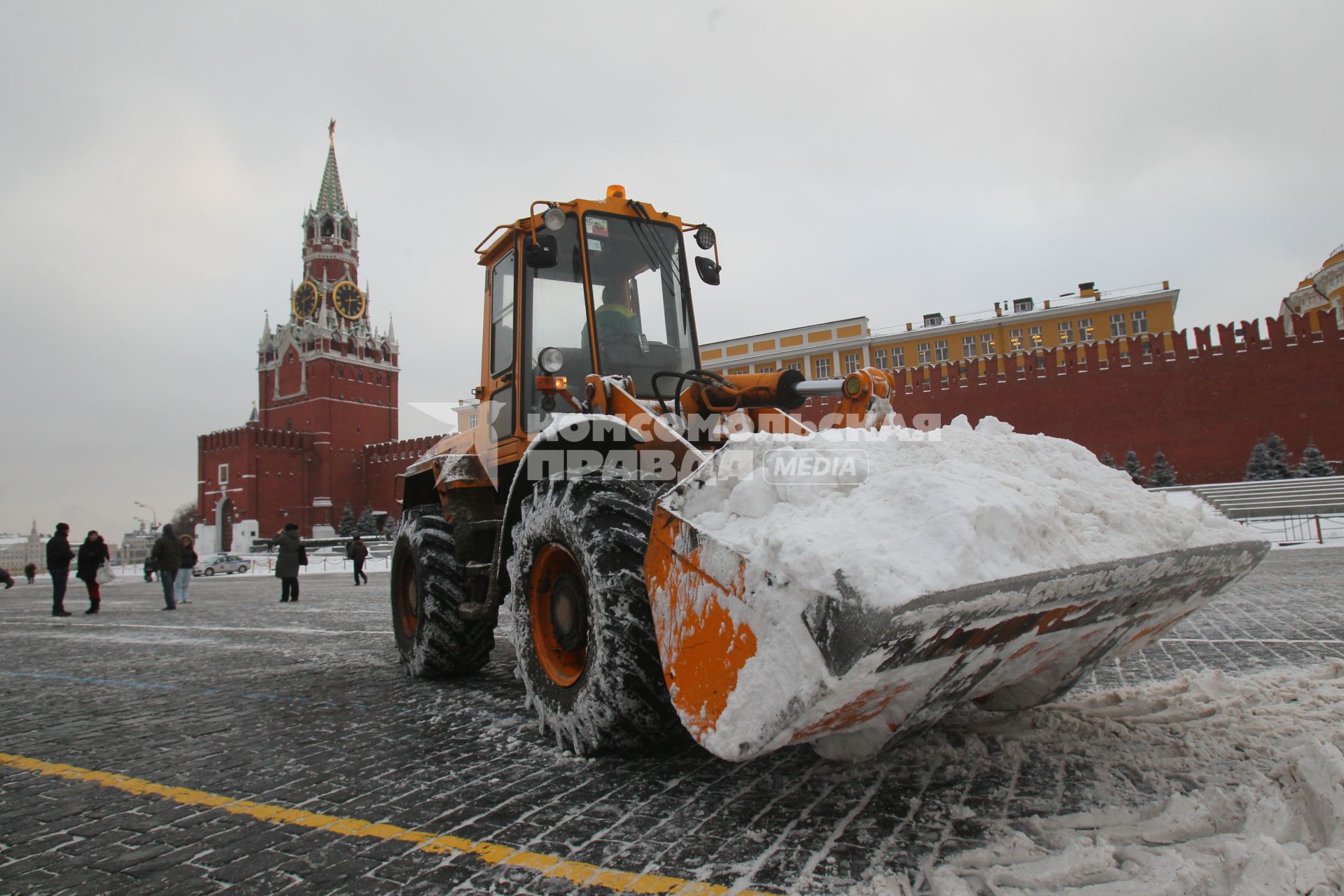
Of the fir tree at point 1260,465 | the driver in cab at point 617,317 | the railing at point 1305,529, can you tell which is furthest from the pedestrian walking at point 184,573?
the fir tree at point 1260,465

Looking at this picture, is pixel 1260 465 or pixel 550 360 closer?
pixel 550 360

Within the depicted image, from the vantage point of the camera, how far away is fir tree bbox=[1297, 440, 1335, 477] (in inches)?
1221

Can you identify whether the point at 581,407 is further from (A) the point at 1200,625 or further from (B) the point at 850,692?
(A) the point at 1200,625

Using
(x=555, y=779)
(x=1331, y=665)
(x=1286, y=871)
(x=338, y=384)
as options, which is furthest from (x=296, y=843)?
(x=338, y=384)

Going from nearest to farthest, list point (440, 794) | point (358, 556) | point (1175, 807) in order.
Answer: point (1175, 807) < point (440, 794) < point (358, 556)

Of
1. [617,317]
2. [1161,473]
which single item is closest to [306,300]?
[1161,473]

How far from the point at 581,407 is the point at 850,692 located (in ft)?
7.35

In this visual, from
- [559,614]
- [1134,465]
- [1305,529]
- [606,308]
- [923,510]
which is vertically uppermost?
[606,308]

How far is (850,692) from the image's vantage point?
204cm

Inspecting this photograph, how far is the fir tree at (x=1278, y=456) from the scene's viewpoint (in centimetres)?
3156

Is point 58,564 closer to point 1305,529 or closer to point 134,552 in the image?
point 1305,529

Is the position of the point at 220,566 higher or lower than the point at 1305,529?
higher

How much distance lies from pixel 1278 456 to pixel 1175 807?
3783 centimetres

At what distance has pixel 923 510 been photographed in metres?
2.16
